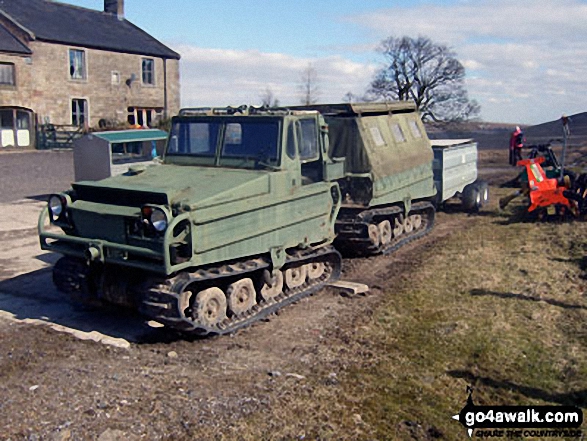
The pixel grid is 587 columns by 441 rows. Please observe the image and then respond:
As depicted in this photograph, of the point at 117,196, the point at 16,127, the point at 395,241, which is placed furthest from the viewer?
the point at 16,127

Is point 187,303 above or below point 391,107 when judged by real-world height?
below

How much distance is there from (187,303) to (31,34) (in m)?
28.9

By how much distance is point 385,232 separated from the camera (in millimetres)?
12062

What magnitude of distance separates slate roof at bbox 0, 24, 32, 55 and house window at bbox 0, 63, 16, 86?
75cm

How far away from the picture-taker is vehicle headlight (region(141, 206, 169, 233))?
6816 millimetres

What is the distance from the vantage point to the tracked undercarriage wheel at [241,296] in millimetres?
7809

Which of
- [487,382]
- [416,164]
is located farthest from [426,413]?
[416,164]

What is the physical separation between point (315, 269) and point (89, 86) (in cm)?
2951

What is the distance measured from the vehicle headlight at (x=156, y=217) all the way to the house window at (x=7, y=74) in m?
27.8

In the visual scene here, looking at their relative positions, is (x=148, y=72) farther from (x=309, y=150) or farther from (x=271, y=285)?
(x=271, y=285)

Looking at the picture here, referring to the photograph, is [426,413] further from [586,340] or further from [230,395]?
[586,340]

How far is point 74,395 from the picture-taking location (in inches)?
234

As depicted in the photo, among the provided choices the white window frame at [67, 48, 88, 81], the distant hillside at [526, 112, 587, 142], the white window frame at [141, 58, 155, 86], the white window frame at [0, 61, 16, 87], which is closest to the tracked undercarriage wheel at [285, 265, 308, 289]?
the white window frame at [0, 61, 16, 87]

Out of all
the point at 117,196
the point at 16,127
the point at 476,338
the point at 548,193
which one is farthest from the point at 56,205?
the point at 16,127
